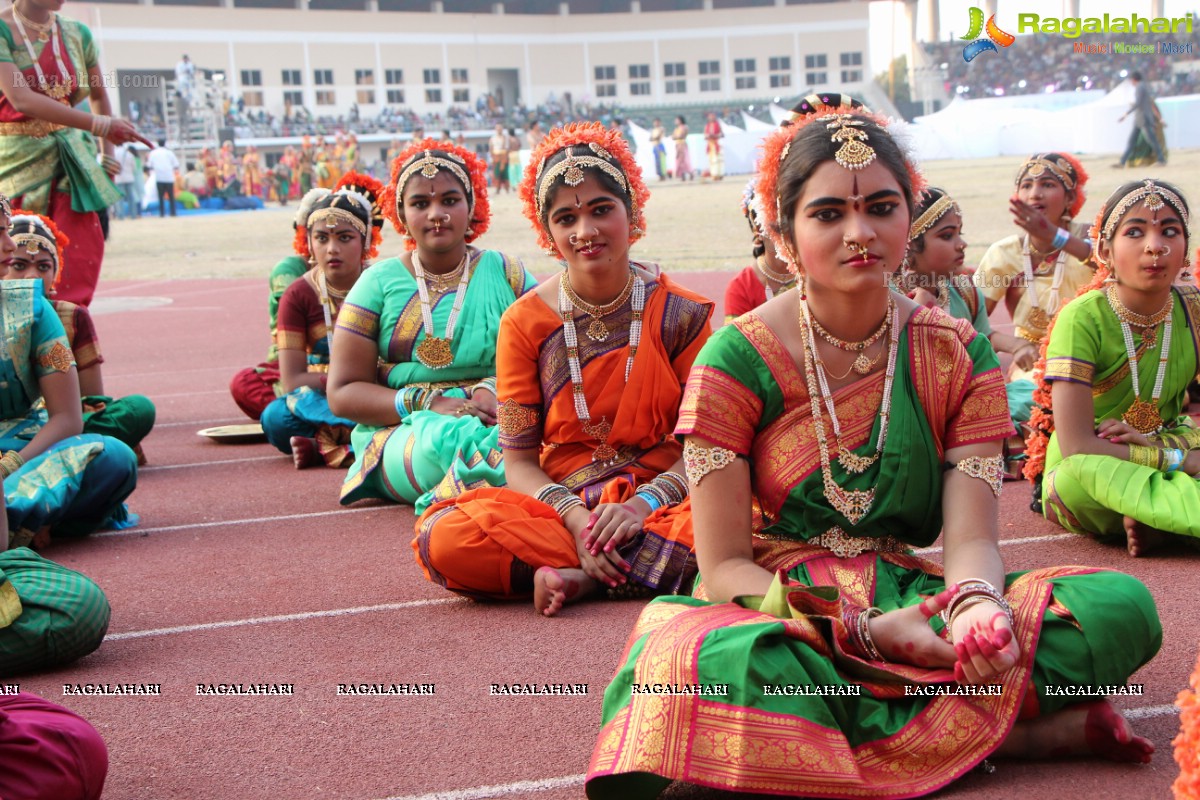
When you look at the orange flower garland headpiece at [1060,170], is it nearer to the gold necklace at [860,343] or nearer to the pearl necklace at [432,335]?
the pearl necklace at [432,335]

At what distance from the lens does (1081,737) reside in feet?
9.02

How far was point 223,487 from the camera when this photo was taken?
6.55m

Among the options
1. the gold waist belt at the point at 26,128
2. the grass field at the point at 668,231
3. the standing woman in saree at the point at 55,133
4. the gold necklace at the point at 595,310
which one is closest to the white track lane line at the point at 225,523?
the gold necklace at the point at 595,310

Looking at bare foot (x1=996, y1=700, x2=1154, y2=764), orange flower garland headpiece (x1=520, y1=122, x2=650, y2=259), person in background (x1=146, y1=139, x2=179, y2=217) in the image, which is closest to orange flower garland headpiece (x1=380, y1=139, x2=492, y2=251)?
orange flower garland headpiece (x1=520, y1=122, x2=650, y2=259)

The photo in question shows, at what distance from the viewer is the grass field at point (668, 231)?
57.5 ft

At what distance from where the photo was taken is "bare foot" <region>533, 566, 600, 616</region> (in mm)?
4082

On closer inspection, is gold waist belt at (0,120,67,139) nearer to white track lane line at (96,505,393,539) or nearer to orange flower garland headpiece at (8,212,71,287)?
orange flower garland headpiece at (8,212,71,287)

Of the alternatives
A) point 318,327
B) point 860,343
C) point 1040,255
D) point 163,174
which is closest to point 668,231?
point 1040,255

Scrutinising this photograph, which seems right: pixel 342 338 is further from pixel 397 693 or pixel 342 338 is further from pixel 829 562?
pixel 829 562

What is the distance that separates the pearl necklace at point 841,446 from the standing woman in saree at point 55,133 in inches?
212

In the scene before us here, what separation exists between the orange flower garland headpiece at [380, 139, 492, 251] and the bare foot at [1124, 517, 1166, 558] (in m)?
2.81

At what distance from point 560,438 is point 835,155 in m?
1.74

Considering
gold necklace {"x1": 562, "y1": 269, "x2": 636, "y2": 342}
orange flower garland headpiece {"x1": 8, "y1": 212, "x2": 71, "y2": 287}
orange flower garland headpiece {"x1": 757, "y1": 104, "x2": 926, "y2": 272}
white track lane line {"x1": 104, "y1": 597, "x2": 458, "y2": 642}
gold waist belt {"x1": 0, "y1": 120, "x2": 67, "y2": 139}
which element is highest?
gold waist belt {"x1": 0, "y1": 120, "x2": 67, "y2": 139}

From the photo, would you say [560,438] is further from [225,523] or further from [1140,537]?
[225,523]
